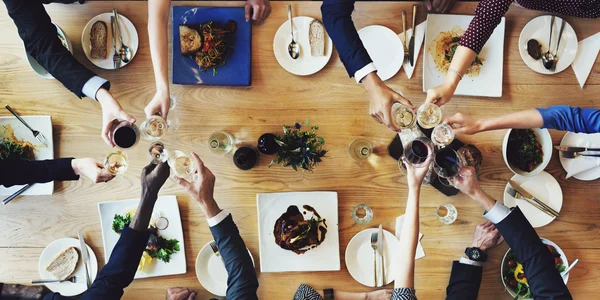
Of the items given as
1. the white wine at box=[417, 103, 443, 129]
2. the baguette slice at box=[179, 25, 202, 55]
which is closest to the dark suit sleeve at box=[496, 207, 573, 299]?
the white wine at box=[417, 103, 443, 129]

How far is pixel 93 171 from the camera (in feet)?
6.22

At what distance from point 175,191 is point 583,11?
2075 mm

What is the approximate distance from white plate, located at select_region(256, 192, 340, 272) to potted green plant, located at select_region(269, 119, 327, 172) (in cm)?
16

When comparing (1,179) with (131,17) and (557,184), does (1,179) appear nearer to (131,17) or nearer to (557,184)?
(131,17)

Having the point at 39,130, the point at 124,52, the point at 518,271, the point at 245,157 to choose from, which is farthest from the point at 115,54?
the point at 518,271

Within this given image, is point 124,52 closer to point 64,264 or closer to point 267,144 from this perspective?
point 267,144

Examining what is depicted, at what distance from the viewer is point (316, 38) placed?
202 centimetres

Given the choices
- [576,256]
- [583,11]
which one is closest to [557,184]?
[576,256]

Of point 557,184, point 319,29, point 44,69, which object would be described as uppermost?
point 319,29

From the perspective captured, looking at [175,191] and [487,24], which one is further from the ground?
[487,24]

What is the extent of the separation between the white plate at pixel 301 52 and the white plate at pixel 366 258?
32.0 inches

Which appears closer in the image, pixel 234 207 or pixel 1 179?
pixel 1 179

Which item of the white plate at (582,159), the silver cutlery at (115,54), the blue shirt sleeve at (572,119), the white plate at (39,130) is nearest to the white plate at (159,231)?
the white plate at (39,130)

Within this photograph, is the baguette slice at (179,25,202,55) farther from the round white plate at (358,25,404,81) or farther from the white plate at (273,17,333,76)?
the round white plate at (358,25,404,81)
